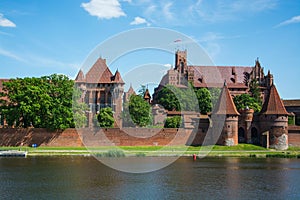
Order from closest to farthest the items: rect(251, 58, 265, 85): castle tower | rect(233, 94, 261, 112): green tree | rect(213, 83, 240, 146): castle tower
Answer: rect(213, 83, 240, 146): castle tower < rect(233, 94, 261, 112): green tree < rect(251, 58, 265, 85): castle tower

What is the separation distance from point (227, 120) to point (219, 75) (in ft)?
116

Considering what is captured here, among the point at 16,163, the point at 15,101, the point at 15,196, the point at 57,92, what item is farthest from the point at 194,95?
the point at 15,196

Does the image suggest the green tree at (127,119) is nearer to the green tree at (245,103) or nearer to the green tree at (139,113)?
the green tree at (139,113)

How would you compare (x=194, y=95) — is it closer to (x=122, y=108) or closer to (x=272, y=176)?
(x=122, y=108)

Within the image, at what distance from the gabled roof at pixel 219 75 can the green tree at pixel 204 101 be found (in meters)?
10.6

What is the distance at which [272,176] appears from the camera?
103 ft

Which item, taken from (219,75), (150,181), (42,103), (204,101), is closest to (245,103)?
(204,101)

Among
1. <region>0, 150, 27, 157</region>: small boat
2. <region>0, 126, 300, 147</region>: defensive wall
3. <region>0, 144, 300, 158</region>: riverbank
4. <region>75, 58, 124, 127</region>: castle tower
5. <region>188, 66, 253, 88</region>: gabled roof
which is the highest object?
<region>188, 66, 253, 88</region>: gabled roof

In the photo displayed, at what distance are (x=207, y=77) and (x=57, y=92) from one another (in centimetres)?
4133

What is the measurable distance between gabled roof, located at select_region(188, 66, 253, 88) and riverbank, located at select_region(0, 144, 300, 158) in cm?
3301

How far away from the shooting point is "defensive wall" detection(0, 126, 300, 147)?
53.5 m

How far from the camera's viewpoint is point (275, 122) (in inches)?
2144

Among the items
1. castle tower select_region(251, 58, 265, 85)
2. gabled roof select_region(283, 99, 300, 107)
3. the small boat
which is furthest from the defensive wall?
castle tower select_region(251, 58, 265, 85)

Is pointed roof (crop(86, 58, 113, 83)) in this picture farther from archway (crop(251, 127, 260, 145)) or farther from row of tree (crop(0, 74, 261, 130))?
archway (crop(251, 127, 260, 145))
